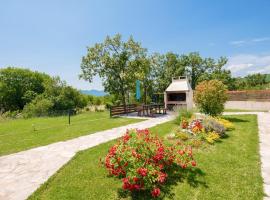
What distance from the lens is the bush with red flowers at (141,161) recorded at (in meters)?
3.37

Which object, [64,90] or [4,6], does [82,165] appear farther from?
[64,90]

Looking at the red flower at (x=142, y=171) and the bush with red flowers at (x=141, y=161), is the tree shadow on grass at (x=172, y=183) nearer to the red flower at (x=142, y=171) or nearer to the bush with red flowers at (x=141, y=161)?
the bush with red flowers at (x=141, y=161)

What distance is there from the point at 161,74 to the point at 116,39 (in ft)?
45.0

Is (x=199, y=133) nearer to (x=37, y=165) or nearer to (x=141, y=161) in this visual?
(x=141, y=161)

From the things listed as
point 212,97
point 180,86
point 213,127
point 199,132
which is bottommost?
point 199,132

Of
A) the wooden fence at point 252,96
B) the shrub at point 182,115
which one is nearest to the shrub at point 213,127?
the shrub at point 182,115

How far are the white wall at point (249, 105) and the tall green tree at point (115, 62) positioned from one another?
11.0 meters

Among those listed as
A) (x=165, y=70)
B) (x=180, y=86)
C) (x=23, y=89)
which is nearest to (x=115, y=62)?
(x=180, y=86)

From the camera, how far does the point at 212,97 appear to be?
11086 mm

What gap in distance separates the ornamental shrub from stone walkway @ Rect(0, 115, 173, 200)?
704 centimetres

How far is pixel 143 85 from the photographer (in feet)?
81.9

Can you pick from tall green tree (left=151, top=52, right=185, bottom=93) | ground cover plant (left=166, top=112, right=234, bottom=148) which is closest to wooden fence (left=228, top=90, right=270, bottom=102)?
tall green tree (left=151, top=52, right=185, bottom=93)

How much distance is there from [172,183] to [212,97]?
8.34 m

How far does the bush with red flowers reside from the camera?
133 inches
